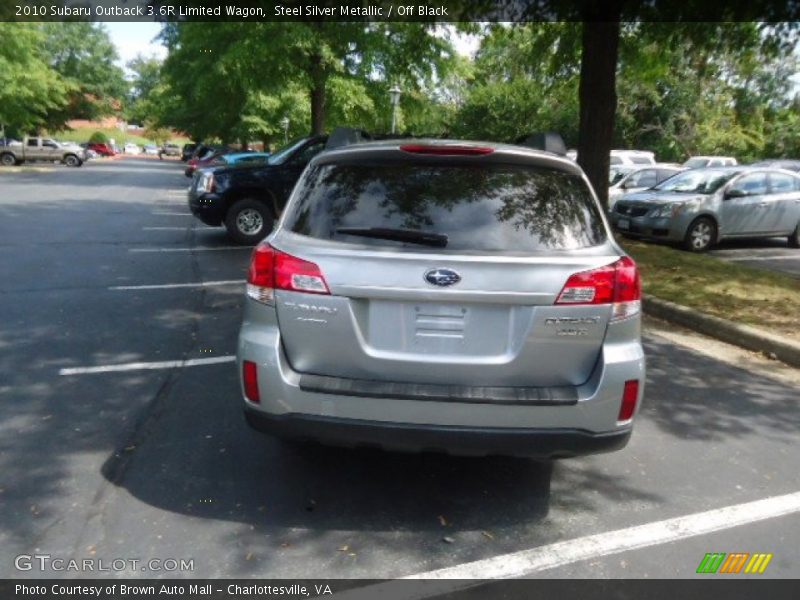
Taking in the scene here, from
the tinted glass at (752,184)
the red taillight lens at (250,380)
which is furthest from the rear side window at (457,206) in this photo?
the tinted glass at (752,184)

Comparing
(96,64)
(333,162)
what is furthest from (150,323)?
(96,64)

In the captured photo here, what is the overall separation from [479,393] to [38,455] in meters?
2.59

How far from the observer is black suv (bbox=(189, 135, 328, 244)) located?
1098cm

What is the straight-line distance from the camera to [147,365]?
5.30m

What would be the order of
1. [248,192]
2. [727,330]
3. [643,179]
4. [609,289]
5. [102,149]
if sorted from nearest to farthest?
[609,289] < [727,330] < [248,192] < [643,179] < [102,149]

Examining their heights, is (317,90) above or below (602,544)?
above

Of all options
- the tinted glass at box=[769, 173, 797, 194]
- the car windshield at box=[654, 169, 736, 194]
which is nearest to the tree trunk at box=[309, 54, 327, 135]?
the car windshield at box=[654, 169, 736, 194]

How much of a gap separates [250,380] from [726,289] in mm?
7011

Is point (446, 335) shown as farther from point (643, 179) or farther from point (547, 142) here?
point (643, 179)

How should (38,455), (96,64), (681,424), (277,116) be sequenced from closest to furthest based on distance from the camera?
1. (38,455)
2. (681,424)
3. (277,116)
4. (96,64)

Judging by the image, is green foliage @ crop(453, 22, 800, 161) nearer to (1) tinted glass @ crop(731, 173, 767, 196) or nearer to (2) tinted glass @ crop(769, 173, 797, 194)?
(2) tinted glass @ crop(769, 173, 797, 194)

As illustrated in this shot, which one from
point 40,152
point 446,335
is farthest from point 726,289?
point 40,152

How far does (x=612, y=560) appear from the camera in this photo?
9.75 ft

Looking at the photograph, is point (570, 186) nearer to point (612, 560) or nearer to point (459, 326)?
point (459, 326)
